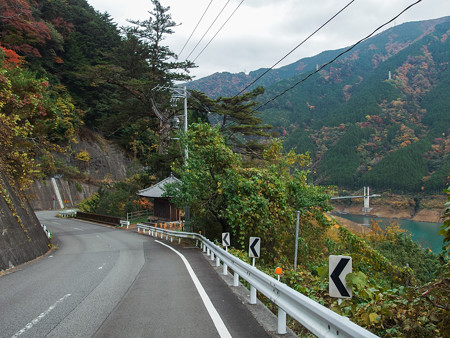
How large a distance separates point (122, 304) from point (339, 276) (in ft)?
14.2

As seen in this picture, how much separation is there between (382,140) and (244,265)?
5591 inches

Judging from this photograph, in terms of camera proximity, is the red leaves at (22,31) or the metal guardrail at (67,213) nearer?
the red leaves at (22,31)

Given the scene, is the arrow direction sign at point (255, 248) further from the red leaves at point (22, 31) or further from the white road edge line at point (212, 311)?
the red leaves at point (22, 31)

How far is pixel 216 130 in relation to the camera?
16.7 meters

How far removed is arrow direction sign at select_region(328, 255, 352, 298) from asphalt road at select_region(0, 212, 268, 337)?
1.23 meters

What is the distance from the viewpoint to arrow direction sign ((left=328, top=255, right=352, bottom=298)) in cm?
423

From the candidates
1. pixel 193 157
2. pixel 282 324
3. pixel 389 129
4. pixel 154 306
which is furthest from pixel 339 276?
pixel 389 129

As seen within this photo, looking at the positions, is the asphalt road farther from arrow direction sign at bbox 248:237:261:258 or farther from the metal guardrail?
the metal guardrail

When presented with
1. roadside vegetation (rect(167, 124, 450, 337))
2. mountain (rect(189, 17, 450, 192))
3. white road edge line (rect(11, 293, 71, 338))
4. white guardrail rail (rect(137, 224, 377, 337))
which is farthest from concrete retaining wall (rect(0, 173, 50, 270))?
mountain (rect(189, 17, 450, 192))

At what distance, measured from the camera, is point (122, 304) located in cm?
666

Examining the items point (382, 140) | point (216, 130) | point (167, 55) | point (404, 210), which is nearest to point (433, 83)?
point (382, 140)

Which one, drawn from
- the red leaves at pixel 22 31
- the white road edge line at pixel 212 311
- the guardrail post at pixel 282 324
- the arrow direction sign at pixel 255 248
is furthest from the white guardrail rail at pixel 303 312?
the red leaves at pixel 22 31

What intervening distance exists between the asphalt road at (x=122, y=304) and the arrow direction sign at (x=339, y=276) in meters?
1.23

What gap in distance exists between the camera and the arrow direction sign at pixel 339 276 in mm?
4230
